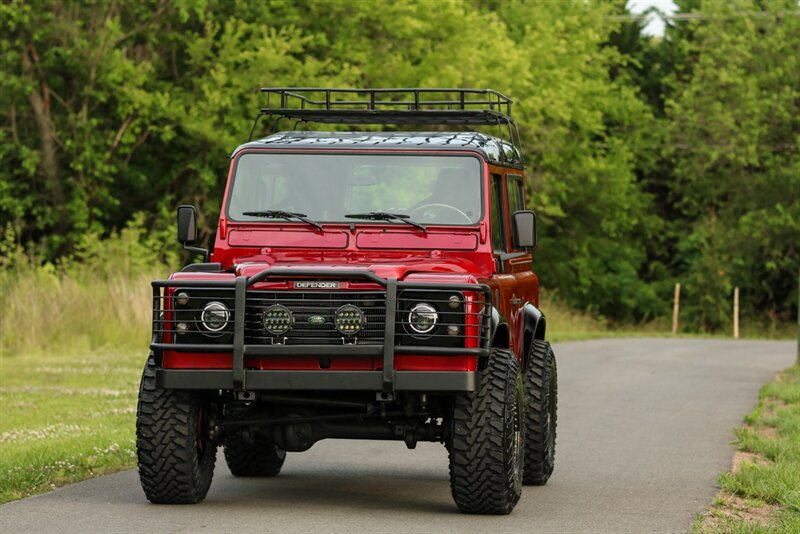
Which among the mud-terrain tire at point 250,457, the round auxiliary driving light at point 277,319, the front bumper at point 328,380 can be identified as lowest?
the mud-terrain tire at point 250,457

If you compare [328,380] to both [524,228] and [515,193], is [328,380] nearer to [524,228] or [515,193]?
[524,228]

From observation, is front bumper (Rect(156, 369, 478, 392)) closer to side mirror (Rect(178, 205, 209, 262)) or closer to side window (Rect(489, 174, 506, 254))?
side mirror (Rect(178, 205, 209, 262))

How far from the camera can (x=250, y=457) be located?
12.2 metres

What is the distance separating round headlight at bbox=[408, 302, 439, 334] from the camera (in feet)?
32.4

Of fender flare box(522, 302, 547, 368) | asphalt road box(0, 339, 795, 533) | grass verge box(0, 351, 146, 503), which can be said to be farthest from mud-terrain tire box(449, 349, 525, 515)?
grass verge box(0, 351, 146, 503)

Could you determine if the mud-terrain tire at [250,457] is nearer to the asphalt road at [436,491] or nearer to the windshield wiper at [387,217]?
the asphalt road at [436,491]

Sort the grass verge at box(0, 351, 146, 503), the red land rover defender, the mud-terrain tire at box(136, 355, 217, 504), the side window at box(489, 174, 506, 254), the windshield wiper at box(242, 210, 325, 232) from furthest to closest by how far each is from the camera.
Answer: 1. the grass verge at box(0, 351, 146, 503)
2. the side window at box(489, 174, 506, 254)
3. the windshield wiper at box(242, 210, 325, 232)
4. the mud-terrain tire at box(136, 355, 217, 504)
5. the red land rover defender

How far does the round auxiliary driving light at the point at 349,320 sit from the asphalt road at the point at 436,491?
1115 mm

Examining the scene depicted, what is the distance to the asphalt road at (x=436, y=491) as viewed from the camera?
380 inches

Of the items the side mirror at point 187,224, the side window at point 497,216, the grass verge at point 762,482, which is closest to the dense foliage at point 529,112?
the grass verge at point 762,482

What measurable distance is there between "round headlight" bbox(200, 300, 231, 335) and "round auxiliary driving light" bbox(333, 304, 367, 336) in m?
0.68

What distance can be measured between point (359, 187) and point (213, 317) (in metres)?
1.89

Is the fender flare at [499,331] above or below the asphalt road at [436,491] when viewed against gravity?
above

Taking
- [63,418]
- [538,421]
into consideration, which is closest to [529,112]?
[63,418]
